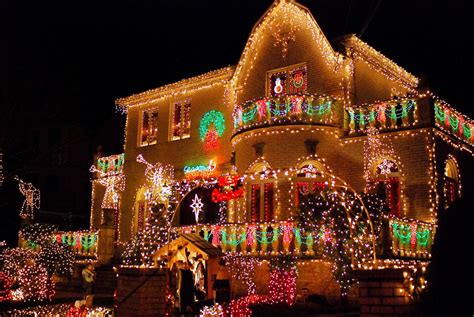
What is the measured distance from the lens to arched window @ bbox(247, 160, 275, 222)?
67.7 feet

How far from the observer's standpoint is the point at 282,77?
2236cm

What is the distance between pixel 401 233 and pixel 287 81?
8684mm

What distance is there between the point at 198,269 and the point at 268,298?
4.99 meters

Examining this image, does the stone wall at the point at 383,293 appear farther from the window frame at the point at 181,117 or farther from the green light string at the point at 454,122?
the window frame at the point at 181,117

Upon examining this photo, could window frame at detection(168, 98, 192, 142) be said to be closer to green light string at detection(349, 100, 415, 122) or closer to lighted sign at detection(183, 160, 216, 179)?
lighted sign at detection(183, 160, 216, 179)

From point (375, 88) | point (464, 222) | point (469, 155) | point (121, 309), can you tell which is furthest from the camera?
point (375, 88)

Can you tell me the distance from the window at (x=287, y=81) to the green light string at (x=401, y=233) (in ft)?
24.2

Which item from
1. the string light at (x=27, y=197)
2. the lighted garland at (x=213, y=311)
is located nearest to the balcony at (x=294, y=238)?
the lighted garland at (x=213, y=311)

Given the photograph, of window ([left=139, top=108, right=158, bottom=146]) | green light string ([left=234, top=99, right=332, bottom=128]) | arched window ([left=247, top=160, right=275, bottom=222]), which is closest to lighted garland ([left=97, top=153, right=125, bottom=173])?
window ([left=139, top=108, right=158, bottom=146])

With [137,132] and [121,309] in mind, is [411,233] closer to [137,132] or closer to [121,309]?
[121,309]

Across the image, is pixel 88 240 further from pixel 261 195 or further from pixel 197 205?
pixel 261 195

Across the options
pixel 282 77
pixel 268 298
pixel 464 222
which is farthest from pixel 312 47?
pixel 464 222

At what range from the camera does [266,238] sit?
59.8 ft

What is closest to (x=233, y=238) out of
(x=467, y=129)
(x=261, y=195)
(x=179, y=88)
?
(x=261, y=195)
